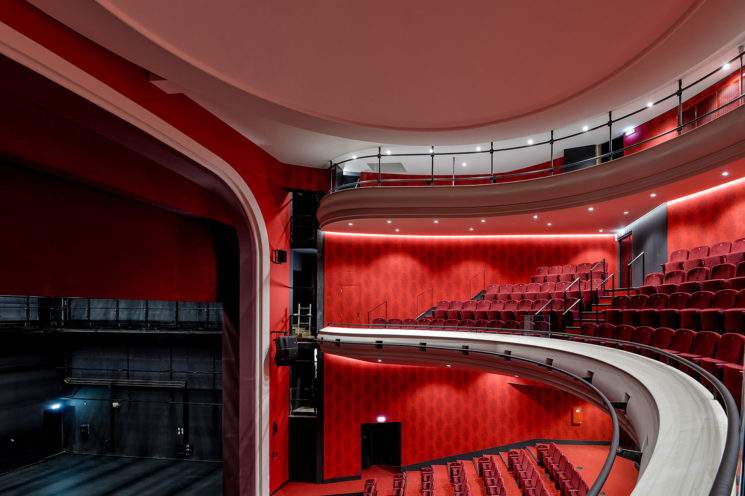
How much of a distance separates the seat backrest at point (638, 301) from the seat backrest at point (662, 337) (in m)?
1.10

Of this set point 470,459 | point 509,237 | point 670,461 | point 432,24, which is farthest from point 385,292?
point 670,461

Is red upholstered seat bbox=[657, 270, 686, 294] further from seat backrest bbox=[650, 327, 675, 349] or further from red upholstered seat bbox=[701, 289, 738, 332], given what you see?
seat backrest bbox=[650, 327, 675, 349]

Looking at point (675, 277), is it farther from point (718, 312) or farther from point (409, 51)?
point (409, 51)

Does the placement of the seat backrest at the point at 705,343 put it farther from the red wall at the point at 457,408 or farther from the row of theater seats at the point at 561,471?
the red wall at the point at 457,408

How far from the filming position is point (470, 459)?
29.9 ft

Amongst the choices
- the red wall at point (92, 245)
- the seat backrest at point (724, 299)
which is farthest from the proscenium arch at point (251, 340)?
the seat backrest at point (724, 299)

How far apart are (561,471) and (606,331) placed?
10.8 ft

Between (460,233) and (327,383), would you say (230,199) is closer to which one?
(327,383)

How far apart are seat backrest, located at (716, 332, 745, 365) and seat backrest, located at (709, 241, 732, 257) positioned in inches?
130

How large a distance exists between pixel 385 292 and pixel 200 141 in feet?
17.5

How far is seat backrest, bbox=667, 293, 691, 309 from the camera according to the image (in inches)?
172

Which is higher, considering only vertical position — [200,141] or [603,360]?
[200,141]

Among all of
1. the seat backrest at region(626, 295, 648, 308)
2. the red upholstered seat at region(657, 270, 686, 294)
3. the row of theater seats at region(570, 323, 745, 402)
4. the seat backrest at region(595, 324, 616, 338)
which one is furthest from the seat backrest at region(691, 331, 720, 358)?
the red upholstered seat at region(657, 270, 686, 294)

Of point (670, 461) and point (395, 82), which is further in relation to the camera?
point (395, 82)
